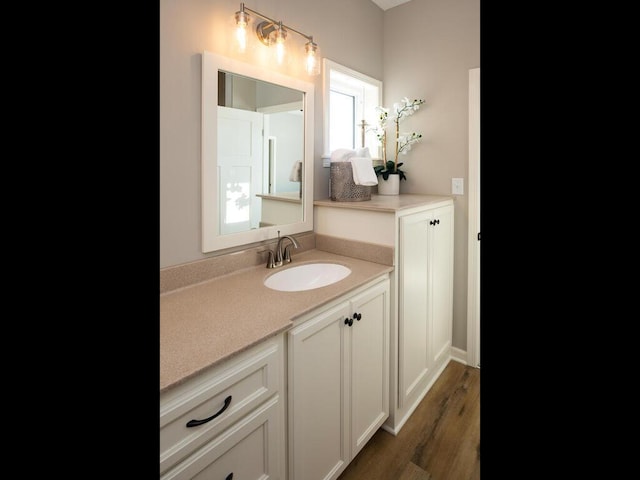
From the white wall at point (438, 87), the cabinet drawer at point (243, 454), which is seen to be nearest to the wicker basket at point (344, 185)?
the white wall at point (438, 87)

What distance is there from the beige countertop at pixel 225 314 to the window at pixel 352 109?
3.31ft

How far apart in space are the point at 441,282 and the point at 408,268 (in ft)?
1.89

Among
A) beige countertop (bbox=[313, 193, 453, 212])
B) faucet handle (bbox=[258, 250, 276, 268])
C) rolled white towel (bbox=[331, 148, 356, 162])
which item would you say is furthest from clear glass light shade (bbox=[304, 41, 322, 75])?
faucet handle (bbox=[258, 250, 276, 268])

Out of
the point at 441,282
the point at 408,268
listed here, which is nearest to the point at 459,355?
the point at 441,282

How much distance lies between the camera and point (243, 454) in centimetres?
115

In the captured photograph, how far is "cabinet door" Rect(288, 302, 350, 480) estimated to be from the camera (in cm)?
135

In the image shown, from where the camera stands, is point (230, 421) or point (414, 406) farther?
point (414, 406)

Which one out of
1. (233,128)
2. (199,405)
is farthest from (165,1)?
(199,405)

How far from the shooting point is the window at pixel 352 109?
2531 mm

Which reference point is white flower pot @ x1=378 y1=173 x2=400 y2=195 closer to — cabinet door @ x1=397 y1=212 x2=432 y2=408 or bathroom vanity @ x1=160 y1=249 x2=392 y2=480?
cabinet door @ x1=397 y1=212 x2=432 y2=408

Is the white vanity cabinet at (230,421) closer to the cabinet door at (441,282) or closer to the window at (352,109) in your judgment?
the cabinet door at (441,282)

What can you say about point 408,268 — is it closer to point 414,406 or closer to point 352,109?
point 414,406

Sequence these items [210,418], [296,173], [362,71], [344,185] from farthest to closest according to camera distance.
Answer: [362,71]
[344,185]
[296,173]
[210,418]
